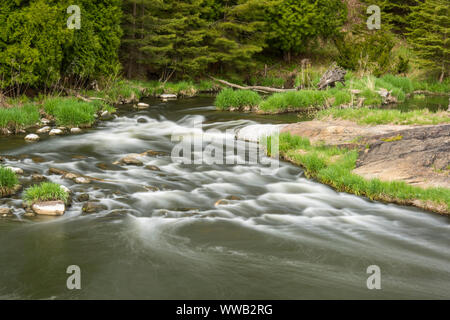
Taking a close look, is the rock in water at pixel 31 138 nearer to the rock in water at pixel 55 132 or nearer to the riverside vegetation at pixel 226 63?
the rock in water at pixel 55 132

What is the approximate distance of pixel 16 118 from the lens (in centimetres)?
1280

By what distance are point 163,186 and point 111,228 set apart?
210 centimetres

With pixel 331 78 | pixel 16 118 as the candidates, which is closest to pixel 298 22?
pixel 331 78

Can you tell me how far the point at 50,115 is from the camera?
575 inches

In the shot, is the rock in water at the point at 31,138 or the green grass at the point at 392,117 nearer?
the green grass at the point at 392,117

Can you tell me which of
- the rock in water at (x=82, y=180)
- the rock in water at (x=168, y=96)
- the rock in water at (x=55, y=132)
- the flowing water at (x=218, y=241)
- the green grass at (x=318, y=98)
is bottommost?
the flowing water at (x=218, y=241)

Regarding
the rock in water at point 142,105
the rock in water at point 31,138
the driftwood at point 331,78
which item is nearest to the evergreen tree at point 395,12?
the driftwood at point 331,78

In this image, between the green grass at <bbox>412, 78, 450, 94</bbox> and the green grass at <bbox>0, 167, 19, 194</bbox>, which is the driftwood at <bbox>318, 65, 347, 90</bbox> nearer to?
the green grass at <bbox>412, 78, 450, 94</bbox>

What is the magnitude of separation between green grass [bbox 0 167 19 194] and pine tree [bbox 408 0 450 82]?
21.8 meters

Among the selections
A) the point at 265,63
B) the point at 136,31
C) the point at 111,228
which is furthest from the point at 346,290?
the point at 265,63

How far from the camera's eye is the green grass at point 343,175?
26.6 feet

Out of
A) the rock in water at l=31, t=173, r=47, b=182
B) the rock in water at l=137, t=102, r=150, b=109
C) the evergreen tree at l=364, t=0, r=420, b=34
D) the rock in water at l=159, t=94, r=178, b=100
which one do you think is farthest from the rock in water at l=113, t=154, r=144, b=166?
the evergreen tree at l=364, t=0, r=420, b=34

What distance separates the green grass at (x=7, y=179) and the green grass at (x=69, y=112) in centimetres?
613

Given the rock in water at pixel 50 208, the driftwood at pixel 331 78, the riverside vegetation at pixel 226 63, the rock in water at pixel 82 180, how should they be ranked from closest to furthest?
the rock in water at pixel 50 208, the rock in water at pixel 82 180, the riverside vegetation at pixel 226 63, the driftwood at pixel 331 78
